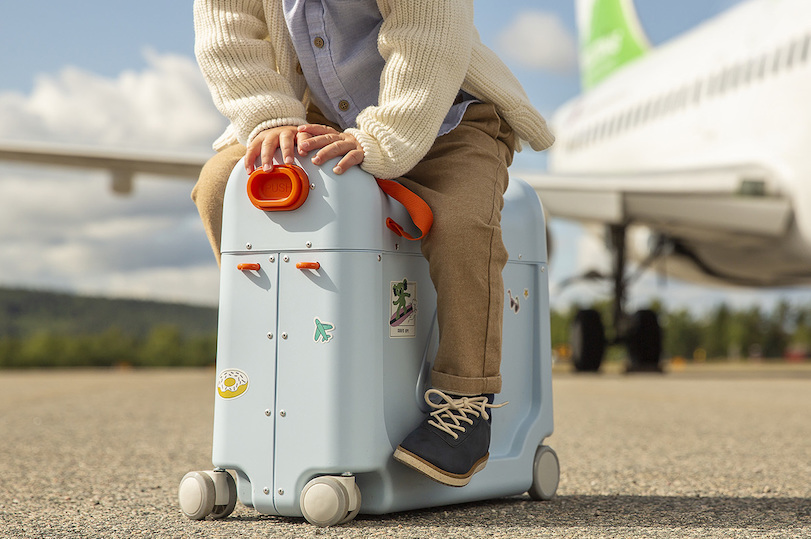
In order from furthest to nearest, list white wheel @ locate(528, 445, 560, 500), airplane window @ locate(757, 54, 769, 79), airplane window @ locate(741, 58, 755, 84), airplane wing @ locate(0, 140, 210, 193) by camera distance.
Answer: airplane wing @ locate(0, 140, 210, 193) → airplane window @ locate(741, 58, 755, 84) → airplane window @ locate(757, 54, 769, 79) → white wheel @ locate(528, 445, 560, 500)

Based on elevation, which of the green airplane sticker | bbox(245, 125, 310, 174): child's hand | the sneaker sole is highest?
bbox(245, 125, 310, 174): child's hand

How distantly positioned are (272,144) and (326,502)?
67 centimetres

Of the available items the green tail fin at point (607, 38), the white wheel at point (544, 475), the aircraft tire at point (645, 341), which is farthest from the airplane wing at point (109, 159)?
the green tail fin at point (607, 38)

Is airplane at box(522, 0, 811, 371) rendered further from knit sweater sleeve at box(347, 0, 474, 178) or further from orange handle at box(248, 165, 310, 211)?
orange handle at box(248, 165, 310, 211)

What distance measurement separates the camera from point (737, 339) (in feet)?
78.2

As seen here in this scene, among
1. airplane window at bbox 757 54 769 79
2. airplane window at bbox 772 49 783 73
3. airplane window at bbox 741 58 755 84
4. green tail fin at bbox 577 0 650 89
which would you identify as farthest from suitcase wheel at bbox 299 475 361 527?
green tail fin at bbox 577 0 650 89

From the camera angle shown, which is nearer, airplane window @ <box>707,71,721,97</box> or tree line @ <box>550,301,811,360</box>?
airplane window @ <box>707,71,721,97</box>

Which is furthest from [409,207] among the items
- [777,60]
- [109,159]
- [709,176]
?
[109,159]

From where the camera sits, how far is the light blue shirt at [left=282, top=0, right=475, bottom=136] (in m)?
1.86

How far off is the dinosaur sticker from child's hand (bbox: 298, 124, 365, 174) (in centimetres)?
25

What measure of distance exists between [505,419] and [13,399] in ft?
15.6

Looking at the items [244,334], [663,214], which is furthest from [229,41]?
[663,214]

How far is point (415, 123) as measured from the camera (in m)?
1.76

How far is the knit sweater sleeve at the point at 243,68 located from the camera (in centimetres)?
179
